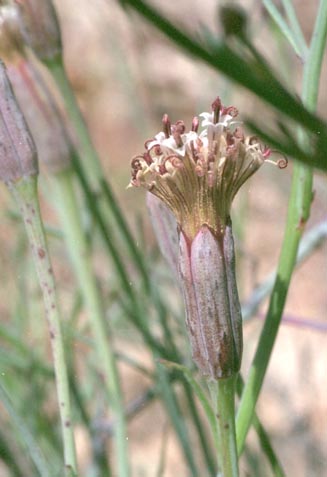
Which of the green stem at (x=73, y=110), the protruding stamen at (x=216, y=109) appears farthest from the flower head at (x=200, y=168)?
the green stem at (x=73, y=110)

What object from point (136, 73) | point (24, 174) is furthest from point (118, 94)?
point (24, 174)

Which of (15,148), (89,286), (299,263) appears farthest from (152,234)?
(15,148)

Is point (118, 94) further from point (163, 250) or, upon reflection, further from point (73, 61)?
point (163, 250)

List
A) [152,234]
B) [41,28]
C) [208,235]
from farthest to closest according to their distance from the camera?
[152,234] < [41,28] < [208,235]

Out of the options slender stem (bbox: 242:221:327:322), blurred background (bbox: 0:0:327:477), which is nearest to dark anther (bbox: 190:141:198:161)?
blurred background (bbox: 0:0:327:477)

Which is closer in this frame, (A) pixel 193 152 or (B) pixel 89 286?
(A) pixel 193 152

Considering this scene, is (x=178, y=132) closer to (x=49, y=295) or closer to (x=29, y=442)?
(x=49, y=295)

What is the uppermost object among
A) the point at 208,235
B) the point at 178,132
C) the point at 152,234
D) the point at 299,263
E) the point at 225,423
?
the point at 152,234
